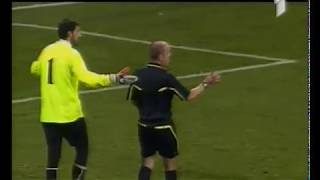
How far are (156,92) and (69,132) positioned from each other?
3.98 feet

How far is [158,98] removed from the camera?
33.2ft

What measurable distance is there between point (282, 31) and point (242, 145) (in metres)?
14.5

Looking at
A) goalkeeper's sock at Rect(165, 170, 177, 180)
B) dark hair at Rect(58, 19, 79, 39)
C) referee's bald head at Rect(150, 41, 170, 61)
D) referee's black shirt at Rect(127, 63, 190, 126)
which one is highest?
dark hair at Rect(58, 19, 79, 39)

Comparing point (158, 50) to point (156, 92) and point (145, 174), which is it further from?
point (145, 174)

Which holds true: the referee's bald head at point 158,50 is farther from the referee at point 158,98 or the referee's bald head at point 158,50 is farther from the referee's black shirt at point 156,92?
the referee's black shirt at point 156,92

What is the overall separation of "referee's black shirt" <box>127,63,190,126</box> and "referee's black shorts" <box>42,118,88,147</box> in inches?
30.3

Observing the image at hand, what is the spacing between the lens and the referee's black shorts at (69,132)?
10.4 meters

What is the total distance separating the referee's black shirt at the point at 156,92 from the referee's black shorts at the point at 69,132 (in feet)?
2.53

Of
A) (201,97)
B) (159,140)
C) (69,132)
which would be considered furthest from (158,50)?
(201,97)

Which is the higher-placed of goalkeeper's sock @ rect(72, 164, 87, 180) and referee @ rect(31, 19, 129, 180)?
referee @ rect(31, 19, 129, 180)

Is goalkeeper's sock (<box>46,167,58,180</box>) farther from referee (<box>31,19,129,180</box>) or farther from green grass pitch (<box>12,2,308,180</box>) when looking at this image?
green grass pitch (<box>12,2,308,180</box>)

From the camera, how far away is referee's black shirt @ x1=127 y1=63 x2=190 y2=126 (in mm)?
10070

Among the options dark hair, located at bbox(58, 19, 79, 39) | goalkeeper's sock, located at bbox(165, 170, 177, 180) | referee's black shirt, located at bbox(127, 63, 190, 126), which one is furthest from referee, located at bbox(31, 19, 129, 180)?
goalkeeper's sock, located at bbox(165, 170, 177, 180)
